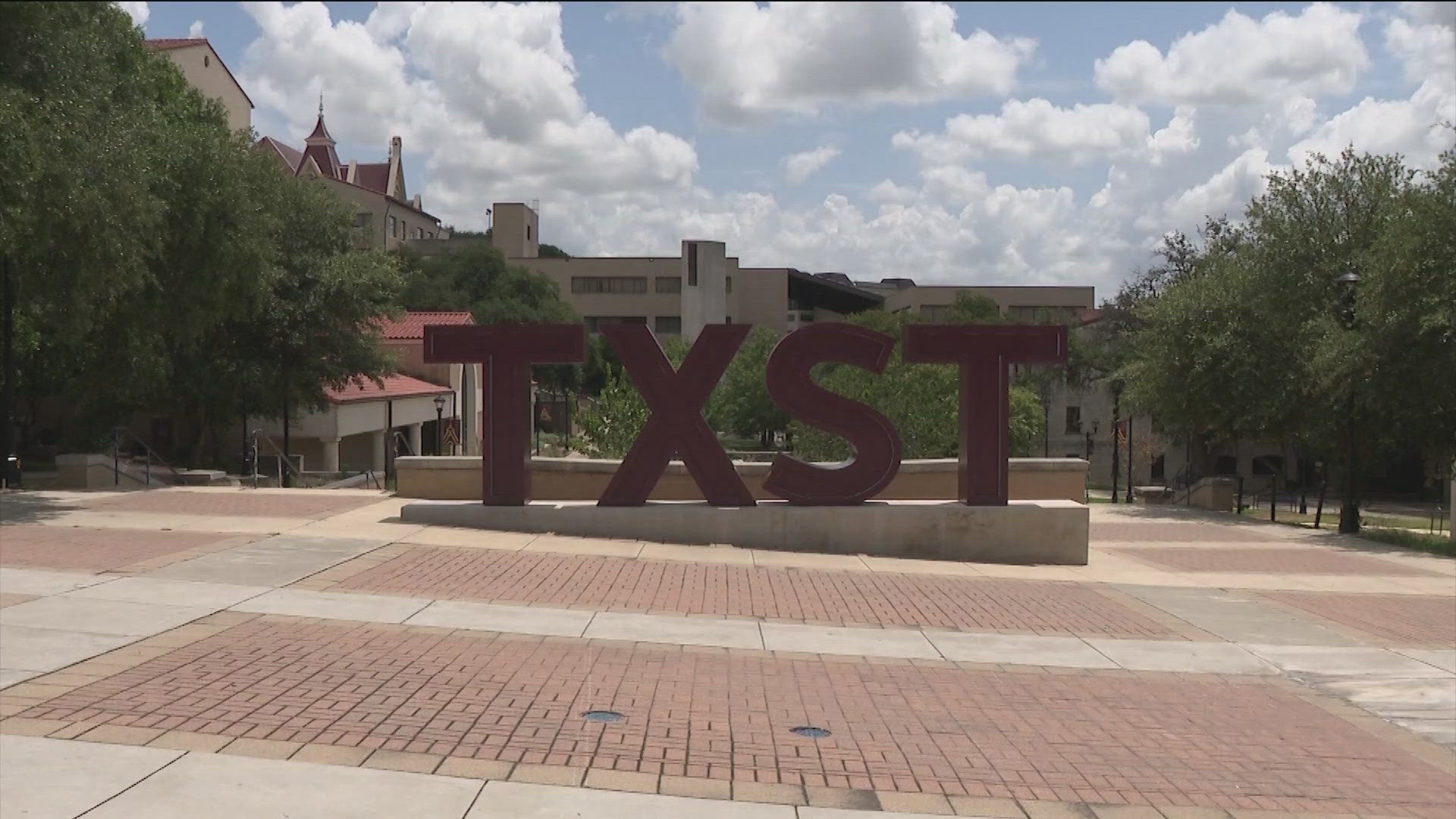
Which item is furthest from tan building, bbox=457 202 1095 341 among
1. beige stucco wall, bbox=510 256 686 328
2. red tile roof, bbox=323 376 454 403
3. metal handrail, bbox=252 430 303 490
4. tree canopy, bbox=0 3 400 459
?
tree canopy, bbox=0 3 400 459

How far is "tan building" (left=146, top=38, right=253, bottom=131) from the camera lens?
179 ft

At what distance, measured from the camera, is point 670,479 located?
18.8 m

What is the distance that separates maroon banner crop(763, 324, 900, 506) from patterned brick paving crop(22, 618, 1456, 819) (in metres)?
7.47

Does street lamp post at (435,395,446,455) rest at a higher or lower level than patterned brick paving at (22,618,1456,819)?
higher

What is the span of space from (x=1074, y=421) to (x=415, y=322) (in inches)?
1404

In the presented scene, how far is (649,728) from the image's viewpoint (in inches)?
307

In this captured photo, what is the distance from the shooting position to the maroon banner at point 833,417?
17.2 m

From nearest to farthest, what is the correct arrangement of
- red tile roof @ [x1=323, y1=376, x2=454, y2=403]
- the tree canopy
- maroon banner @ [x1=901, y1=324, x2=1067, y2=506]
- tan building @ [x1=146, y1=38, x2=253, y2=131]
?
1. the tree canopy
2. maroon banner @ [x1=901, y1=324, x2=1067, y2=506]
3. red tile roof @ [x1=323, y1=376, x2=454, y2=403]
4. tan building @ [x1=146, y1=38, x2=253, y2=131]

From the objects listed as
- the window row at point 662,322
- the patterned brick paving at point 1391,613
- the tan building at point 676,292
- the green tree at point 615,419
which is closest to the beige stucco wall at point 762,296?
the tan building at point 676,292

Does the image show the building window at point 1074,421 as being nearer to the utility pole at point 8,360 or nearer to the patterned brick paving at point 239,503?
the patterned brick paving at point 239,503

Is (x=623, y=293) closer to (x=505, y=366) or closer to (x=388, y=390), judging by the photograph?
(x=388, y=390)

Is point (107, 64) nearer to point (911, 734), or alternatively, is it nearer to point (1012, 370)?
point (911, 734)

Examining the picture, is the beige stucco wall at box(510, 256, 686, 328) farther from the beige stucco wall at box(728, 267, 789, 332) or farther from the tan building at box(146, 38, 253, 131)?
the tan building at box(146, 38, 253, 131)

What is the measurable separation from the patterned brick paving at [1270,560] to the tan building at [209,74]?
45.4 metres
